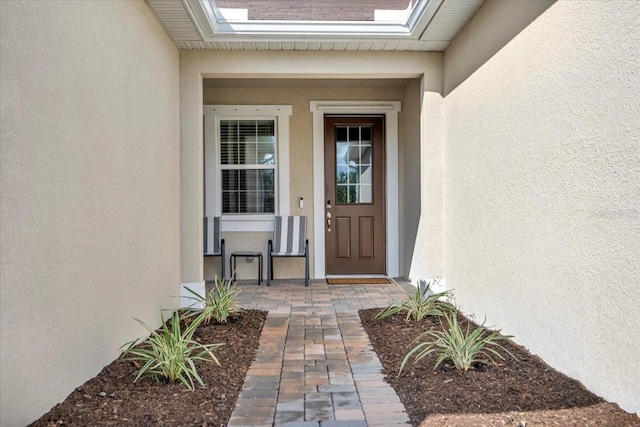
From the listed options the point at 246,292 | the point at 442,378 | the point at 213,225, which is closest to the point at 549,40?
the point at 442,378

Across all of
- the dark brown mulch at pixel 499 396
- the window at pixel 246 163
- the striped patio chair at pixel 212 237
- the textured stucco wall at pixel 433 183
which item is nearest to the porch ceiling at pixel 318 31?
the textured stucco wall at pixel 433 183

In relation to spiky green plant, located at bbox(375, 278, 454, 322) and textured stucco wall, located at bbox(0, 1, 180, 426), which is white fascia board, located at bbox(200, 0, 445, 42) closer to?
textured stucco wall, located at bbox(0, 1, 180, 426)

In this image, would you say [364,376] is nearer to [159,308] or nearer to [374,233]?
[159,308]

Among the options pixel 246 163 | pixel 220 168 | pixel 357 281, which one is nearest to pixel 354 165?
pixel 246 163

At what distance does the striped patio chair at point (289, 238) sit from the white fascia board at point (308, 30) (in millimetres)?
2375

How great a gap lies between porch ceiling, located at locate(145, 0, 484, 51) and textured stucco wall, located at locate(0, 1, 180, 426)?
39cm

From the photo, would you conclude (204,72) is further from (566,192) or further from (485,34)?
(566,192)

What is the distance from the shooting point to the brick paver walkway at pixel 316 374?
2051 millimetres

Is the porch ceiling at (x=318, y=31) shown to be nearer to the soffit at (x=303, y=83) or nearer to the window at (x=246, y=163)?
the soffit at (x=303, y=83)

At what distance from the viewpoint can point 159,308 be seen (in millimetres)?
3621

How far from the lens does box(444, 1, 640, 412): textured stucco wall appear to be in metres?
1.97

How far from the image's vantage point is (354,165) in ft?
20.0

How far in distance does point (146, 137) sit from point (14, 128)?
61.8 inches

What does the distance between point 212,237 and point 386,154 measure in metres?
2.42
